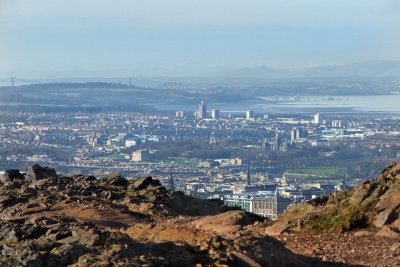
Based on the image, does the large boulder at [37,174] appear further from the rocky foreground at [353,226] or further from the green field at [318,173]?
the green field at [318,173]

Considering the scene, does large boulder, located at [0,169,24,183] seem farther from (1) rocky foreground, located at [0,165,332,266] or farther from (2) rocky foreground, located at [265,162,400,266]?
(2) rocky foreground, located at [265,162,400,266]

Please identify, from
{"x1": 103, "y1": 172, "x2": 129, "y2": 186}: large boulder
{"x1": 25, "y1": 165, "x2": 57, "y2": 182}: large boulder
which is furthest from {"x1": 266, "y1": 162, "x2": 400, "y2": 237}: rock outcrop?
{"x1": 25, "y1": 165, "x2": 57, "y2": 182}: large boulder

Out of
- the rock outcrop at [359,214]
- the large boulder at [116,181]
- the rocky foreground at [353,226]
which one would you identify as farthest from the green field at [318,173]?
the rock outcrop at [359,214]

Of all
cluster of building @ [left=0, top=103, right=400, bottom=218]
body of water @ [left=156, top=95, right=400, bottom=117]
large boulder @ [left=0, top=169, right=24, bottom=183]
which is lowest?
body of water @ [left=156, top=95, right=400, bottom=117]

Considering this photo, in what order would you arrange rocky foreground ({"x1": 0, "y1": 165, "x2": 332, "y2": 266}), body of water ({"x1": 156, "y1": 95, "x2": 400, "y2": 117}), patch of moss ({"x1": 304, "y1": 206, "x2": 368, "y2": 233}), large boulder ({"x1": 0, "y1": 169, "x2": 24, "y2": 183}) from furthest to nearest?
body of water ({"x1": 156, "y1": 95, "x2": 400, "y2": 117}) < large boulder ({"x1": 0, "y1": 169, "x2": 24, "y2": 183}) < patch of moss ({"x1": 304, "y1": 206, "x2": 368, "y2": 233}) < rocky foreground ({"x1": 0, "y1": 165, "x2": 332, "y2": 266})

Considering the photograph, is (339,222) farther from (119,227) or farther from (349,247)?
(119,227)
